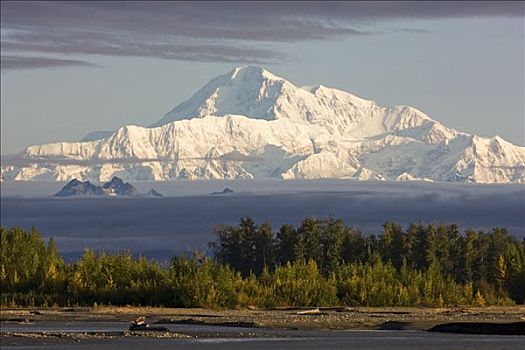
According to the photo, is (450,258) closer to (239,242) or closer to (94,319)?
(239,242)

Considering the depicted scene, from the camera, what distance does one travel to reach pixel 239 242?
407 ft

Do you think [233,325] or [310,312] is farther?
[310,312]

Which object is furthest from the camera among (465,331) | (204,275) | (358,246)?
(358,246)

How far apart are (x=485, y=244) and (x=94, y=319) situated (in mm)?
59203

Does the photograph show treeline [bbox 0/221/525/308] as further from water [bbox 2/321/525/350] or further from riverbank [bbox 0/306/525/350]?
water [bbox 2/321/525/350]

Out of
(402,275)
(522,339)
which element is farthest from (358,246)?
(522,339)

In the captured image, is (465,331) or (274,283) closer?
(465,331)

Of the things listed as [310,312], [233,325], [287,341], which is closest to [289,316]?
[310,312]

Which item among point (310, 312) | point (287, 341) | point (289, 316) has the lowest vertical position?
point (287, 341)

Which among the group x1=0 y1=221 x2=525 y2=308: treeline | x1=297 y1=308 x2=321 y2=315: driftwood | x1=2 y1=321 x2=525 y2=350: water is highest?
x1=0 y1=221 x2=525 y2=308: treeline

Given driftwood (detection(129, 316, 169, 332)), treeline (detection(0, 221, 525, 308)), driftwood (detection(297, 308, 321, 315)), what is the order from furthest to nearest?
1. treeline (detection(0, 221, 525, 308))
2. driftwood (detection(297, 308, 321, 315))
3. driftwood (detection(129, 316, 169, 332))

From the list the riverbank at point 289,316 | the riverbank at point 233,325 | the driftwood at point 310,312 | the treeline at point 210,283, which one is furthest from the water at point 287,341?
the treeline at point 210,283

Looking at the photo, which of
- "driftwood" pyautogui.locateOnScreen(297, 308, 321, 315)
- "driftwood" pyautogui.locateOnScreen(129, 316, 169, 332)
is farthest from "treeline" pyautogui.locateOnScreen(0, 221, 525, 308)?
"driftwood" pyautogui.locateOnScreen(129, 316, 169, 332)

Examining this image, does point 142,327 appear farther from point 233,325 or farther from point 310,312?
point 310,312
